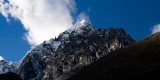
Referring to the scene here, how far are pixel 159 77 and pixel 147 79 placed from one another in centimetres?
654

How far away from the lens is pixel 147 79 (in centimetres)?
19362

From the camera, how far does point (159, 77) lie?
19025cm
